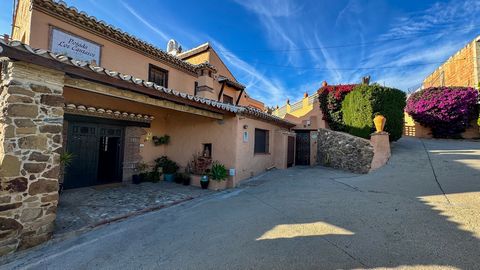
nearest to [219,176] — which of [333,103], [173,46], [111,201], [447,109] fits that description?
[111,201]

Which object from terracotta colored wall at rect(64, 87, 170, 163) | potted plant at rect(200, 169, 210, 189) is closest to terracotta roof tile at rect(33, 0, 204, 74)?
terracotta colored wall at rect(64, 87, 170, 163)

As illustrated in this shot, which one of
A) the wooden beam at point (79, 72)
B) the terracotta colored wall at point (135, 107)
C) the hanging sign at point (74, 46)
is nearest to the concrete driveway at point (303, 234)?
the wooden beam at point (79, 72)

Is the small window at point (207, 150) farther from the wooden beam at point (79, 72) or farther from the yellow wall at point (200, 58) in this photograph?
the yellow wall at point (200, 58)

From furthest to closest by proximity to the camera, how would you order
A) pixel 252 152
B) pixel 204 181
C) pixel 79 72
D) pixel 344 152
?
pixel 344 152 < pixel 252 152 < pixel 204 181 < pixel 79 72

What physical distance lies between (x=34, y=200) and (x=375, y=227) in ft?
20.1

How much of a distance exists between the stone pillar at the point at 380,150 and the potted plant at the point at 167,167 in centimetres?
862

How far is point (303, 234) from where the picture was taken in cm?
407

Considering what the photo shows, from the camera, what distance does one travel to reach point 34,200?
3.91 meters

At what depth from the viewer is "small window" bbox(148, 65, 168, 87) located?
1052 centimetres

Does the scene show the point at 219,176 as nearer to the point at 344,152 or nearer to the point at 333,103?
the point at 344,152

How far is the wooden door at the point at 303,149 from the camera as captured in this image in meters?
14.6

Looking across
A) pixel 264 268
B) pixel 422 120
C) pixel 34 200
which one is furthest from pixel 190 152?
pixel 422 120

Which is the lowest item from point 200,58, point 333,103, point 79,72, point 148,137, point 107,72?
point 148,137

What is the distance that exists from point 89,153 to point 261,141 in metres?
7.56
